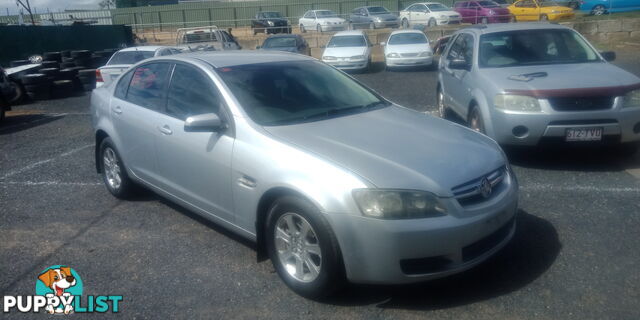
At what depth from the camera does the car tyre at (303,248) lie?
324 cm

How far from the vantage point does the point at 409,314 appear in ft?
10.9

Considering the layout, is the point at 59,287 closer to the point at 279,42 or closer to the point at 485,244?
the point at 485,244

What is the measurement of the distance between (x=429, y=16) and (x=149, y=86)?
27.2m

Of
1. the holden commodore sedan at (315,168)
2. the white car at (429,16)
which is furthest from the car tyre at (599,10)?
the holden commodore sedan at (315,168)

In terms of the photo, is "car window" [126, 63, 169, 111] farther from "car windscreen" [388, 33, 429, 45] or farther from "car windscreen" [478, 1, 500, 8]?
"car windscreen" [478, 1, 500, 8]

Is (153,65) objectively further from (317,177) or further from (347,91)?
(317,177)

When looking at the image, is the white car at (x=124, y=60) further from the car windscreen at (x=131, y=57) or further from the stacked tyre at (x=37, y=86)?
the stacked tyre at (x=37, y=86)

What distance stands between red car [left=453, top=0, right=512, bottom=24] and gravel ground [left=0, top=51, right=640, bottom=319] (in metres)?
24.7

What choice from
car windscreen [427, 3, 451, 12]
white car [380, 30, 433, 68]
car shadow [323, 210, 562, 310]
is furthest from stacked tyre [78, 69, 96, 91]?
car windscreen [427, 3, 451, 12]

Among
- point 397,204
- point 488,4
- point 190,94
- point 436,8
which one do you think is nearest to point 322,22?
→ point 436,8

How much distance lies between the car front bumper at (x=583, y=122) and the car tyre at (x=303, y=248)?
3.45 metres

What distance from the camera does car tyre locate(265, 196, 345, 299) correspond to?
10.6ft

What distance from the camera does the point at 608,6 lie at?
27.0 m

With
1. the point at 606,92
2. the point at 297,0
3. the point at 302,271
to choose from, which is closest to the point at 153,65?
the point at 302,271
